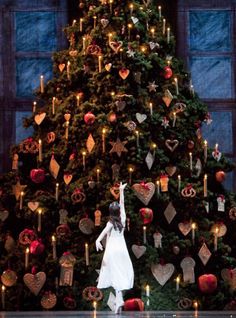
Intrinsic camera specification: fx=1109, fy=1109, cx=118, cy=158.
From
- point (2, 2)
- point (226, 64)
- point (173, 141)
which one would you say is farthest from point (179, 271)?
point (2, 2)

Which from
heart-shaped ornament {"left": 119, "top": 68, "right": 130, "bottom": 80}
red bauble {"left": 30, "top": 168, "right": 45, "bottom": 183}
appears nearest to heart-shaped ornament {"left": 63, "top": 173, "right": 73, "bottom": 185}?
red bauble {"left": 30, "top": 168, "right": 45, "bottom": 183}

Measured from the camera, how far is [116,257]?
11.2m

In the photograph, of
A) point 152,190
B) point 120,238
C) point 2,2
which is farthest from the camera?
point 2,2

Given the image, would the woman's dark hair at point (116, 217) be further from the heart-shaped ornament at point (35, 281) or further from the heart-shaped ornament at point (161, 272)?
the heart-shaped ornament at point (35, 281)

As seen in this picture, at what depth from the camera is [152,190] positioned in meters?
12.1

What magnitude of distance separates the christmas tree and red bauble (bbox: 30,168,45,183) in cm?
1

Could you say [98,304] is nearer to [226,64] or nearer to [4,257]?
[4,257]

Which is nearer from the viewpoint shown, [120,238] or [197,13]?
[120,238]

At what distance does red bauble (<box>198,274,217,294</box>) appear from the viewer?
12.0 meters

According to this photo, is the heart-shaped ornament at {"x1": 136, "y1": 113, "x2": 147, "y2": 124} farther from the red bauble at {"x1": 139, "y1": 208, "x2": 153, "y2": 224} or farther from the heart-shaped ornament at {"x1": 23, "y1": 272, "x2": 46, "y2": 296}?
the heart-shaped ornament at {"x1": 23, "y1": 272, "x2": 46, "y2": 296}

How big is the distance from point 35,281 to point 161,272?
1.36 m

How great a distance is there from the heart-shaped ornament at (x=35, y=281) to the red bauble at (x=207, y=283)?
1702mm

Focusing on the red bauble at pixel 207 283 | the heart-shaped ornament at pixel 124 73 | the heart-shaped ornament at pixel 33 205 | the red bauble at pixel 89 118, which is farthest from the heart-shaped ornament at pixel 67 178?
the red bauble at pixel 207 283

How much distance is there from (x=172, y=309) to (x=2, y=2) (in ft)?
16.3
